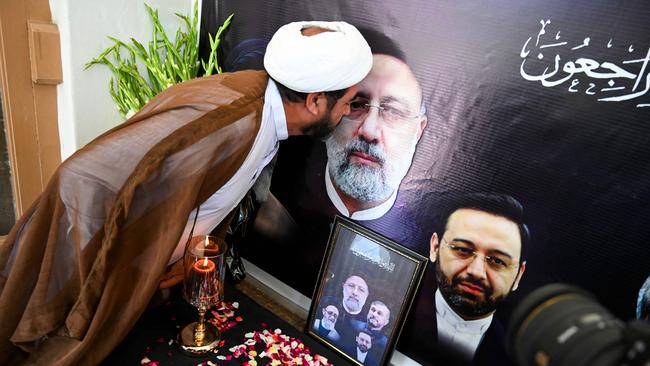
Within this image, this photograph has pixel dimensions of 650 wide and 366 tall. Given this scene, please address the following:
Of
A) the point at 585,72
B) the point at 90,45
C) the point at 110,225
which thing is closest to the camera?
the point at 585,72

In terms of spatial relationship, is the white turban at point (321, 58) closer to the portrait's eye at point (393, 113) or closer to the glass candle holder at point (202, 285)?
the portrait's eye at point (393, 113)

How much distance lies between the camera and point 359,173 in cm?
120

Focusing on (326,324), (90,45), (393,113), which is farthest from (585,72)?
(90,45)

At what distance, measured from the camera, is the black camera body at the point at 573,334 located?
423 mm

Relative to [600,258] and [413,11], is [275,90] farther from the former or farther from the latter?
[600,258]

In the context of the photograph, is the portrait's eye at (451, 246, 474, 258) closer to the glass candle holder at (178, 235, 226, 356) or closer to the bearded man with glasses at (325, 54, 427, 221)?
the bearded man with glasses at (325, 54, 427, 221)

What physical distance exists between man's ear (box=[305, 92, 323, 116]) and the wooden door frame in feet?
3.19

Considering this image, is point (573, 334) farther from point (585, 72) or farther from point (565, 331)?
point (585, 72)

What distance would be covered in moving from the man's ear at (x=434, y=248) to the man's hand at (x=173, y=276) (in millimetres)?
719

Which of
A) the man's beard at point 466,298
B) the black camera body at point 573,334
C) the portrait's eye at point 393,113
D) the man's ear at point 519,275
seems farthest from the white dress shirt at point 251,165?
the black camera body at point 573,334

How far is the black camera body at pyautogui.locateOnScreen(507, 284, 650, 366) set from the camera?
16.7 inches

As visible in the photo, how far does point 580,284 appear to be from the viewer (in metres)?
0.89

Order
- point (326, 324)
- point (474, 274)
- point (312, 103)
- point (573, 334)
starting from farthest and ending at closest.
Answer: point (326, 324) < point (312, 103) < point (474, 274) < point (573, 334)

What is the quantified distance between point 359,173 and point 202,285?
51cm
